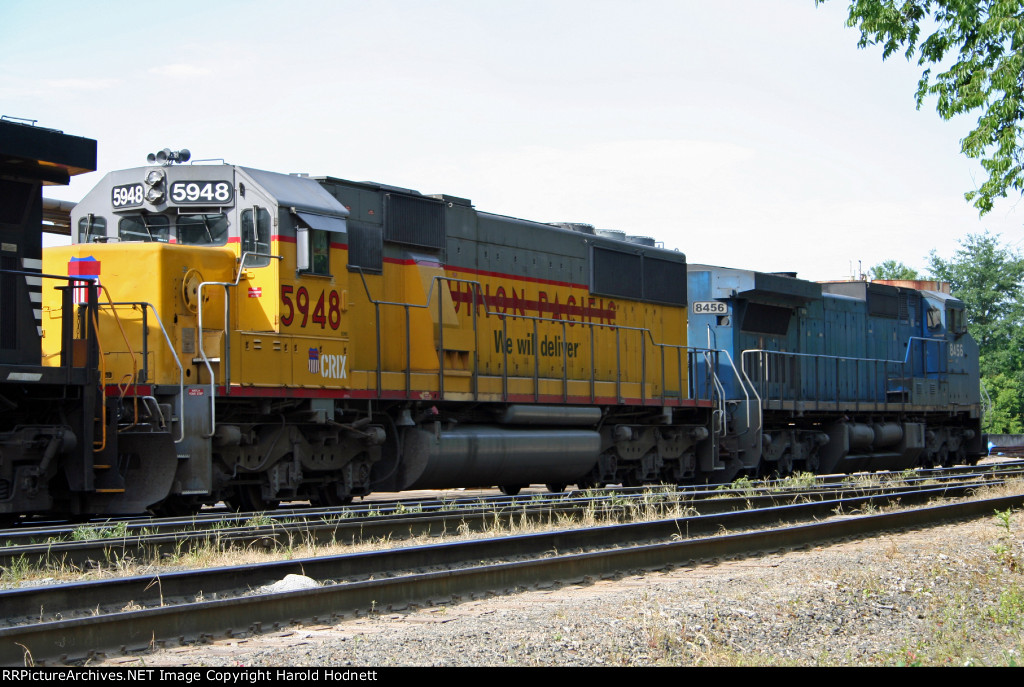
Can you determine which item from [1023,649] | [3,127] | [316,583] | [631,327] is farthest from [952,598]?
[631,327]

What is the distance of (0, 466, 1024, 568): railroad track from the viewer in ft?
27.0

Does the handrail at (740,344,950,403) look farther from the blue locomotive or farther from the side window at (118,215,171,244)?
the side window at (118,215,171,244)

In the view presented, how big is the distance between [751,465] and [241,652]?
14338mm

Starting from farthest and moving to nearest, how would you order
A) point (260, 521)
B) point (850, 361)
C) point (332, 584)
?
1. point (850, 361)
2. point (260, 521)
3. point (332, 584)

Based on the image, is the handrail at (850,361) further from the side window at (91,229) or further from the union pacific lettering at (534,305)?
the side window at (91,229)

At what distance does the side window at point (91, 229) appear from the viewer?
468 inches

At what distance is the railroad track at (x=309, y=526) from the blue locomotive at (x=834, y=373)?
4.77 meters

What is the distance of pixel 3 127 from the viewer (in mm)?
9688

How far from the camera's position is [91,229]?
12.0 meters

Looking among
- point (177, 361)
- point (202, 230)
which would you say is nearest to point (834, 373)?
point (202, 230)

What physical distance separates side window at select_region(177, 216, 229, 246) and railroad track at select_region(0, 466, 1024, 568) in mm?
3000

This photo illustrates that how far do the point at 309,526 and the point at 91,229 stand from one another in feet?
15.1

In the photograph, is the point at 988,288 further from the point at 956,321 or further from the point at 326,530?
the point at 326,530

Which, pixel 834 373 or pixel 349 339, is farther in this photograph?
pixel 834 373
